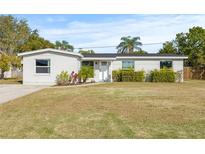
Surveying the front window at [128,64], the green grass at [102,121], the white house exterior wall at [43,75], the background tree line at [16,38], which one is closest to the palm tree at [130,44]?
the background tree line at [16,38]

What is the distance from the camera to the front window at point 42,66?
25.9 m

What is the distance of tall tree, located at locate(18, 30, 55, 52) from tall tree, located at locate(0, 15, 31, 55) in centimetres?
102

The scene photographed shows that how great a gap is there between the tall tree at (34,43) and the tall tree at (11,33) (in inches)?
40.1

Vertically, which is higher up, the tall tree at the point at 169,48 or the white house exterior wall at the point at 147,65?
the tall tree at the point at 169,48

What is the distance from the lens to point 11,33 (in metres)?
52.4

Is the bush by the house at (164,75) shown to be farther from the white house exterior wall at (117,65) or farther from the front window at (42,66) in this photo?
the front window at (42,66)

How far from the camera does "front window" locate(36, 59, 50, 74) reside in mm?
25859

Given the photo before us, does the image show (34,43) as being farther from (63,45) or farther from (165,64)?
(165,64)

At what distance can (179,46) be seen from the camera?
45.3 meters

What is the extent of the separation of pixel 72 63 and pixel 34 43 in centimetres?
2765

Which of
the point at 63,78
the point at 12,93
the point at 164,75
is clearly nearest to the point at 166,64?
the point at 164,75
